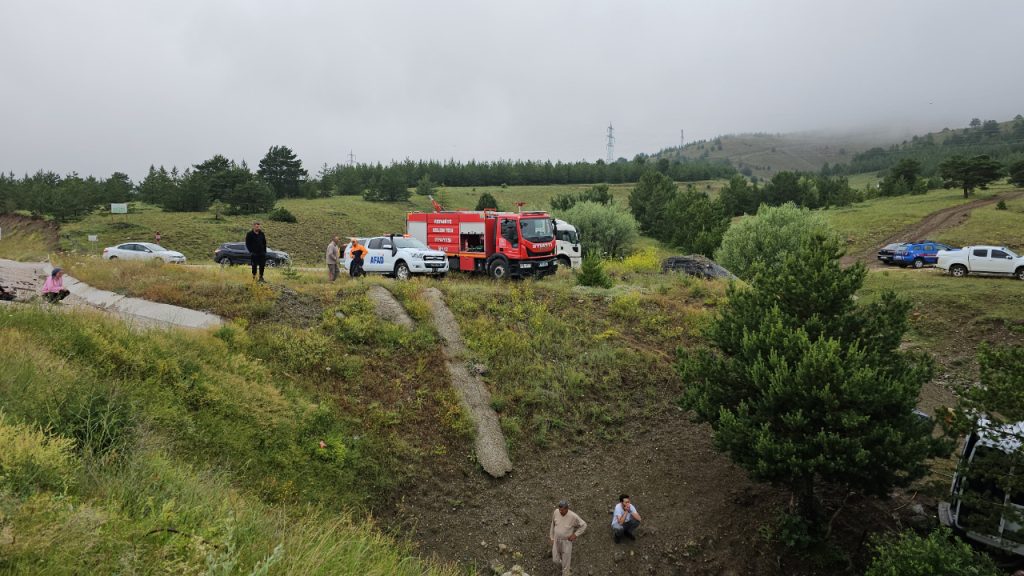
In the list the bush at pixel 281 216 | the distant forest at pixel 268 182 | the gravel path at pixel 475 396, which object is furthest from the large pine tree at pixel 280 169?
the gravel path at pixel 475 396

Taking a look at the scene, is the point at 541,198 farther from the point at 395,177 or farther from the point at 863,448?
the point at 863,448

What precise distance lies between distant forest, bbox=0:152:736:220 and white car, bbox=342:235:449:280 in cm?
3924

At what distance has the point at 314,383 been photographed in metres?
12.9

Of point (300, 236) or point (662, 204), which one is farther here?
point (662, 204)

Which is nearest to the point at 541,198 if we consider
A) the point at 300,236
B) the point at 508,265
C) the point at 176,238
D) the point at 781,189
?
the point at 781,189

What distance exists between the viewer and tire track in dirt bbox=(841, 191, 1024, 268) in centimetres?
4608

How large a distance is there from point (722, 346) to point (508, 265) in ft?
36.5

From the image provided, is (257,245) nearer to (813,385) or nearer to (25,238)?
(813,385)

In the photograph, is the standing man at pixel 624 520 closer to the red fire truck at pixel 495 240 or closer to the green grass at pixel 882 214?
the red fire truck at pixel 495 240

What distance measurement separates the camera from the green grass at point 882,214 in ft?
172

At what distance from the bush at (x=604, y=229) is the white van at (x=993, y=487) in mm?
36814

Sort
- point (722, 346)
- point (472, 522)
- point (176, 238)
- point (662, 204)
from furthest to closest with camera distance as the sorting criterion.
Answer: point (662, 204)
point (176, 238)
point (722, 346)
point (472, 522)

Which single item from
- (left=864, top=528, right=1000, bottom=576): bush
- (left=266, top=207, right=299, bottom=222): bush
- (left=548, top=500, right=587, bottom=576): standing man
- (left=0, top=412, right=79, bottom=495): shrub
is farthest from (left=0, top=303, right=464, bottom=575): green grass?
(left=266, top=207, right=299, bottom=222): bush

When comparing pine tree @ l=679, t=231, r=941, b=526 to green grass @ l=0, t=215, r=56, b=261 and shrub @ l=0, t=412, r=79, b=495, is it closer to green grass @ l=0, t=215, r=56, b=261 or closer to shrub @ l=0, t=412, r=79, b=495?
shrub @ l=0, t=412, r=79, b=495
